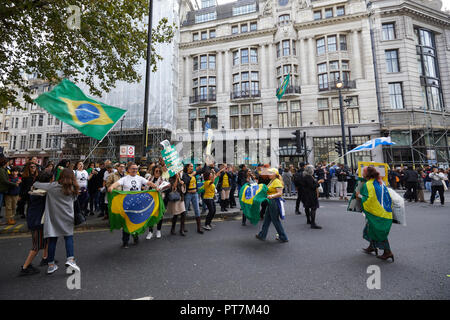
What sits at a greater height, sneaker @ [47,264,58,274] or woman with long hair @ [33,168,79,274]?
woman with long hair @ [33,168,79,274]

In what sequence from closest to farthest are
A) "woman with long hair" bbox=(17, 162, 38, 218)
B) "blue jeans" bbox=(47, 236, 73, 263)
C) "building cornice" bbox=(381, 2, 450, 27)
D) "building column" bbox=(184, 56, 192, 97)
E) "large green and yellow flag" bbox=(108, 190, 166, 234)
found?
"blue jeans" bbox=(47, 236, 73, 263) < "large green and yellow flag" bbox=(108, 190, 166, 234) < "woman with long hair" bbox=(17, 162, 38, 218) < "building cornice" bbox=(381, 2, 450, 27) < "building column" bbox=(184, 56, 192, 97)

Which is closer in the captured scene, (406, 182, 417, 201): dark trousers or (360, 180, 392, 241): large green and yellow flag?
(360, 180, 392, 241): large green and yellow flag

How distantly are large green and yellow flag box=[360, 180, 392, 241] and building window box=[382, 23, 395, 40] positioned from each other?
28611 millimetres

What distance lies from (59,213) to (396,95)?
2995 centimetres

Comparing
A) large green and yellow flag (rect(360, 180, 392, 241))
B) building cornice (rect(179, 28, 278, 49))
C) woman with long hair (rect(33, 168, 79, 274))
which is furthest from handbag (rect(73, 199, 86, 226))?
building cornice (rect(179, 28, 278, 49))

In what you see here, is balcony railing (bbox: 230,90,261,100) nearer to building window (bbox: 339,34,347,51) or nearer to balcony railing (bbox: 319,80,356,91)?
balcony railing (bbox: 319,80,356,91)

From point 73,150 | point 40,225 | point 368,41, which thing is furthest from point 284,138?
point 73,150

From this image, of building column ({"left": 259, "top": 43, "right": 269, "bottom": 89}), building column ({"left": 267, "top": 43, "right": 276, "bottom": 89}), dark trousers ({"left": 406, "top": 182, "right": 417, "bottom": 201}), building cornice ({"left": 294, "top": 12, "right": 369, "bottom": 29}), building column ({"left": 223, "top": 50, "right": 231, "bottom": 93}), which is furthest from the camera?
building column ({"left": 223, "top": 50, "right": 231, "bottom": 93})

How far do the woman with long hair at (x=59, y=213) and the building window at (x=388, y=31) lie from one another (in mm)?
32076

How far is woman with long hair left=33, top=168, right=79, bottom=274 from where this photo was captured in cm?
332

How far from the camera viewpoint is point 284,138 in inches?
945

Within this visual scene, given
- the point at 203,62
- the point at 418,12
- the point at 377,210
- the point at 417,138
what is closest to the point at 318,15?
the point at 418,12

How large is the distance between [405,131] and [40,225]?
93.2 ft

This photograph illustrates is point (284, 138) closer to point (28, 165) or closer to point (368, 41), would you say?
point (368, 41)
